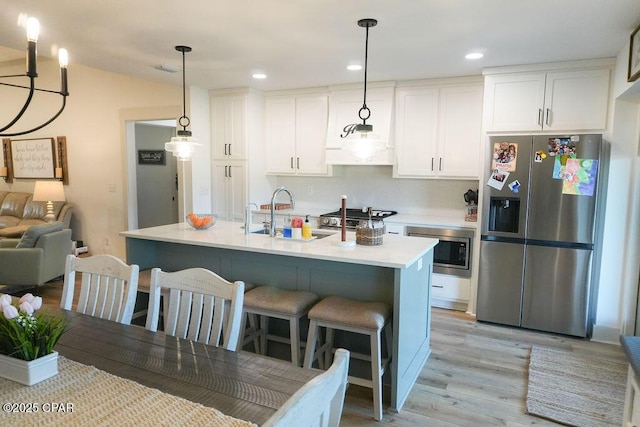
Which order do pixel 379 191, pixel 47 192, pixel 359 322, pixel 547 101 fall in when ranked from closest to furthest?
pixel 359 322, pixel 547 101, pixel 379 191, pixel 47 192

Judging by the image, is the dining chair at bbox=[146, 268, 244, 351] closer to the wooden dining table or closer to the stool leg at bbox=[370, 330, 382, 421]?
the wooden dining table

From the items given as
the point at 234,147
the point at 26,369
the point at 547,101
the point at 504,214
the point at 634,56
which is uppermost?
the point at 634,56

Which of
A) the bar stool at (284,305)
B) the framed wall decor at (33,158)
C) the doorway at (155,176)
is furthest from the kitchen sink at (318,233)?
the framed wall decor at (33,158)

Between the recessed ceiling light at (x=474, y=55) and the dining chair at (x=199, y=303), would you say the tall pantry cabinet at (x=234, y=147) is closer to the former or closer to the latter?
the recessed ceiling light at (x=474, y=55)

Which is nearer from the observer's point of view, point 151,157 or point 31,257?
point 31,257

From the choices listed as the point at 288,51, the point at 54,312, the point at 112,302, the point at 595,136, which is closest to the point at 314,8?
the point at 288,51

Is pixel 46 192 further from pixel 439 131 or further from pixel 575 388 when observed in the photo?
pixel 575 388

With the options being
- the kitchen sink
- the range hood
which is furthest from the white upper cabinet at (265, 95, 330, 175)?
the kitchen sink

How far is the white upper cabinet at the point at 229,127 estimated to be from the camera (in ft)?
17.0

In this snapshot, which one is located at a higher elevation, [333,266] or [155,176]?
[155,176]

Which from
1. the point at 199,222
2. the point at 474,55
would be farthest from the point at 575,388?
the point at 199,222

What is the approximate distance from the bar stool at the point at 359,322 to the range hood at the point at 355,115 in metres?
2.38

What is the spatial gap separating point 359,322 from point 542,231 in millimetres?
2210

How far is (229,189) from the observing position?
5383 mm
